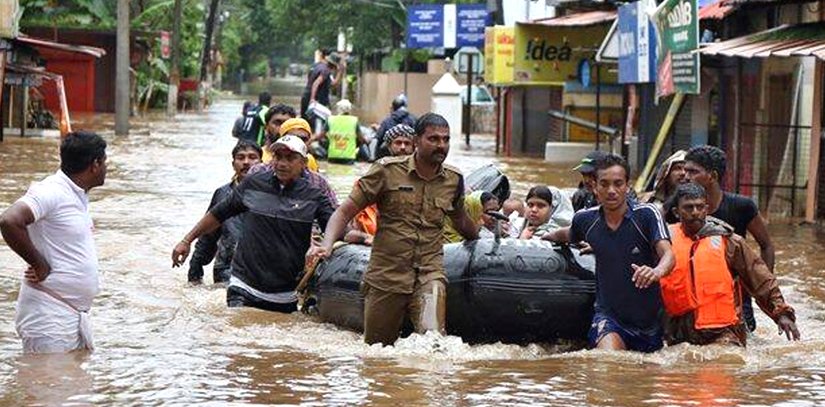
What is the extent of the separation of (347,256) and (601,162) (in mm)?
2381

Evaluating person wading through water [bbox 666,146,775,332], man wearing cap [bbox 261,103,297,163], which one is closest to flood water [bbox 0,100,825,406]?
person wading through water [bbox 666,146,775,332]

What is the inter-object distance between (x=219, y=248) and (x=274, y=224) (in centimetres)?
277

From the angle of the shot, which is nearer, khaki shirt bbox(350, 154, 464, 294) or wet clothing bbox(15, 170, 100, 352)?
wet clothing bbox(15, 170, 100, 352)

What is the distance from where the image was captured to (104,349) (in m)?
9.52

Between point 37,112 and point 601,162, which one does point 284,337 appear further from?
point 37,112

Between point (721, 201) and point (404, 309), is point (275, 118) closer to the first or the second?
point (404, 309)

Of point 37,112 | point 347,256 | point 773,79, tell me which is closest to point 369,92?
point 37,112

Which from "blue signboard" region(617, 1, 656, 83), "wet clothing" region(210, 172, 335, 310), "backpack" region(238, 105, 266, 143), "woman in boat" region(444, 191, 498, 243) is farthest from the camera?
"blue signboard" region(617, 1, 656, 83)

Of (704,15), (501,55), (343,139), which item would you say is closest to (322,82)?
(343,139)

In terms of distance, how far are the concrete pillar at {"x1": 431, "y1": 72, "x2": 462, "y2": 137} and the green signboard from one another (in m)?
22.8

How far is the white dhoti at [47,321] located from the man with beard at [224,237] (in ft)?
10.9

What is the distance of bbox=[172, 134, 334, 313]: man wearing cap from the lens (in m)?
10.2

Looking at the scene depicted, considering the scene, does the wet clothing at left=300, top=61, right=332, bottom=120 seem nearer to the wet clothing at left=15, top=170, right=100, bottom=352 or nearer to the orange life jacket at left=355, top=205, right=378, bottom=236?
the orange life jacket at left=355, top=205, right=378, bottom=236

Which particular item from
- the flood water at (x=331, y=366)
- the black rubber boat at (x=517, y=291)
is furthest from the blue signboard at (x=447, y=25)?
the black rubber boat at (x=517, y=291)
